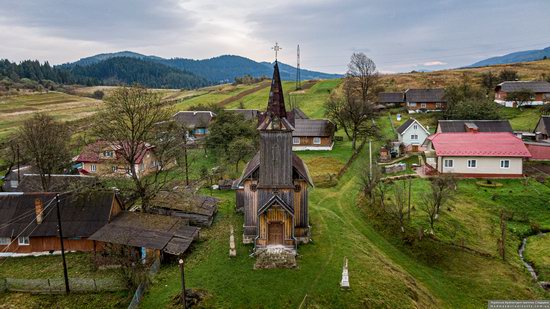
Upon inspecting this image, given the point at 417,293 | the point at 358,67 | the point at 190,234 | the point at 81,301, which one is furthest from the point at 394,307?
the point at 358,67

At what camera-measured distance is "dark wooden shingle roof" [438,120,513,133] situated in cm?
5441

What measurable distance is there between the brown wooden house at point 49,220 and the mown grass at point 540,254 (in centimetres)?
3028

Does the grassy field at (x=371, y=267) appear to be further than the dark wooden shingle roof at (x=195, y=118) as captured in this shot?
No

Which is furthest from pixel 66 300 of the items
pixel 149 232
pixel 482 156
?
pixel 482 156

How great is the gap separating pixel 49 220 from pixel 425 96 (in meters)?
75.8

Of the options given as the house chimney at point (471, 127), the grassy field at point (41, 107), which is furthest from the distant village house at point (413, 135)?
the grassy field at point (41, 107)

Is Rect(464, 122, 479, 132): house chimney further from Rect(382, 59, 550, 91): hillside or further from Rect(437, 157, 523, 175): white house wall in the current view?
Rect(382, 59, 550, 91): hillside

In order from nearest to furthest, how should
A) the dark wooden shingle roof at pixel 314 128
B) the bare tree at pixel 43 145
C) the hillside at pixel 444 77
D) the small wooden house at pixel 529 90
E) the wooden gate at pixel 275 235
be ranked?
the wooden gate at pixel 275 235, the bare tree at pixel 43 145, the dark wooden shingle roof at pixel 314 128, the small wooden house at pixel 529 90, the hillside at pixel 444 77

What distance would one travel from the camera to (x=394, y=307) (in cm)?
2036

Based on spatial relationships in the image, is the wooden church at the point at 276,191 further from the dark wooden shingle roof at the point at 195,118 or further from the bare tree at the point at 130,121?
Result: the dark wooden shingle roof at the point at 195,118

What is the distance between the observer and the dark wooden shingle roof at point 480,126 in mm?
54406

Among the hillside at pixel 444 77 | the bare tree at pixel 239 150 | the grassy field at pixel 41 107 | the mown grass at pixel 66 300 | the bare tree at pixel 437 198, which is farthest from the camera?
the hillside at pixel 444 77

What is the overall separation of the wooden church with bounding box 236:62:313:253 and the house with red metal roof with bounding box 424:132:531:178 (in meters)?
24.0

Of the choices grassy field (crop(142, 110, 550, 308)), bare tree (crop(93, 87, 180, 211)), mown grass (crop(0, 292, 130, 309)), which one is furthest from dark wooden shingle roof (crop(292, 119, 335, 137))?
mown grass (crop(0, 292, 130, 309))
